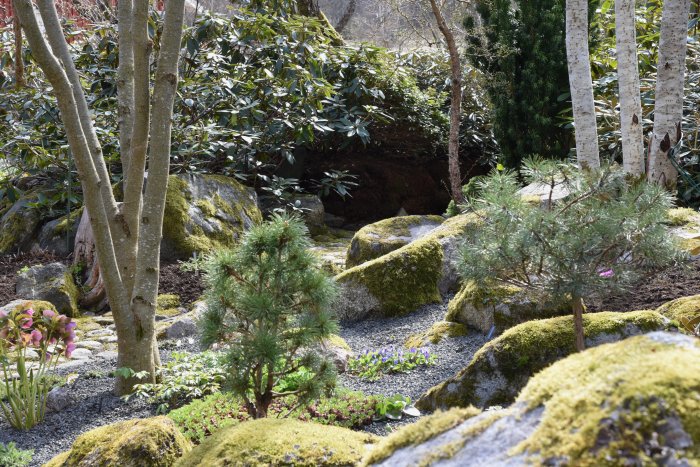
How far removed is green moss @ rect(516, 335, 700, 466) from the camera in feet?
3.77

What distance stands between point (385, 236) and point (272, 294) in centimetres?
411

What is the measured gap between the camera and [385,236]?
6.90 m

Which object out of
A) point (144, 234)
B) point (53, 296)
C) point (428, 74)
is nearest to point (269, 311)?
Result: point (144, 234)

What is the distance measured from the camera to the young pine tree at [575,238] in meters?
2.92

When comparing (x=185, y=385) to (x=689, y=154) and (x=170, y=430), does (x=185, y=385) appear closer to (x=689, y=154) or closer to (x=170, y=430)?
(x=170, y=430)

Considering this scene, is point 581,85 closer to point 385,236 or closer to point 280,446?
point 385,236

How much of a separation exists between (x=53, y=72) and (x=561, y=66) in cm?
664

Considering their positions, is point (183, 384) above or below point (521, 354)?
below

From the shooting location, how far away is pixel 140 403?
13.2ft

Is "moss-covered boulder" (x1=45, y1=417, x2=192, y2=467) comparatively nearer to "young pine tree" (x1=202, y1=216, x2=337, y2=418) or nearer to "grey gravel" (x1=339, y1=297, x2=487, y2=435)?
"young pine tree" (x1=202, y1=216, x2=337, y2=418)

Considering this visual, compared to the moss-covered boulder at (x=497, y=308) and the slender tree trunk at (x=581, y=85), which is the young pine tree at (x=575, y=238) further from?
the slender tree trunk at (x=581, y=85)

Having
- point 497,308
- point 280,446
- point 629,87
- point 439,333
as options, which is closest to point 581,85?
point 629,87

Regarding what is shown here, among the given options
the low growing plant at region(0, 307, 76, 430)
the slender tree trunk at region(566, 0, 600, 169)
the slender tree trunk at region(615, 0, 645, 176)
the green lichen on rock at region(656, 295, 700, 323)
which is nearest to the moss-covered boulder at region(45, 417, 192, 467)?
the low growing plant at region(0, 307, 76, 430)

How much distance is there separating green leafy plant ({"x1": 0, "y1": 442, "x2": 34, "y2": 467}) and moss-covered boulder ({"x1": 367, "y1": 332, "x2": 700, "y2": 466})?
8.33ft
